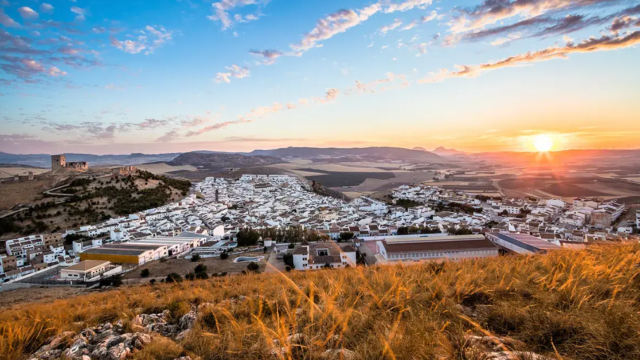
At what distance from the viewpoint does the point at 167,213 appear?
3778 cm

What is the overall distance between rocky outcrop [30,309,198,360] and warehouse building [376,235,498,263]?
14.1m

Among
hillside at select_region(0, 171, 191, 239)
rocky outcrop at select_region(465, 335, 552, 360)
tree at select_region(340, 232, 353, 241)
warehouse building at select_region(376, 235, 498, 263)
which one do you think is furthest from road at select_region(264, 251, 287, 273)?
hillside at select_region(0, 171, 191, 239)

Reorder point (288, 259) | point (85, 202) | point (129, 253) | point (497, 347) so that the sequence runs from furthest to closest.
A: point (85, 202), point (129, 253), point (288, 259), point (497, 347)

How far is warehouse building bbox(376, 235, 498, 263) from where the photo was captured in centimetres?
1626

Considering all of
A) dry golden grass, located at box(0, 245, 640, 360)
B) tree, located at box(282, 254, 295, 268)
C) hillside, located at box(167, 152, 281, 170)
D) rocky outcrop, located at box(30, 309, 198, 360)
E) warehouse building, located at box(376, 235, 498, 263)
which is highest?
hillside, located at box(167, 152, 281, 170)

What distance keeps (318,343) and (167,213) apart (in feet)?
135

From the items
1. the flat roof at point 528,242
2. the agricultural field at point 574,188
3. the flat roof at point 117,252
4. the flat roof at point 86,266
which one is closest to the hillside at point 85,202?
the flat roof at point 117,252

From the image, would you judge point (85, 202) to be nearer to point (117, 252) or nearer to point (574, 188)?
point (117, 252)

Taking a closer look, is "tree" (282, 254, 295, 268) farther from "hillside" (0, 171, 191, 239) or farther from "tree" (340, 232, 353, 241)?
"hillside" (0, 171, 191, 239)

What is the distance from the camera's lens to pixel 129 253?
21.1 meters

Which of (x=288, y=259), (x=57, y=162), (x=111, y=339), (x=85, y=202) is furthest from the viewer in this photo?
(x=57, y=162)

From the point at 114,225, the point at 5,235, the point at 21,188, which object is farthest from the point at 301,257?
the point at 21,188

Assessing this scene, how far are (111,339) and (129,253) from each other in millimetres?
22402

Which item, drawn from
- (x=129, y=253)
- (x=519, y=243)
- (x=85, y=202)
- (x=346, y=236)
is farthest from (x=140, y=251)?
(x=519, y=243)
